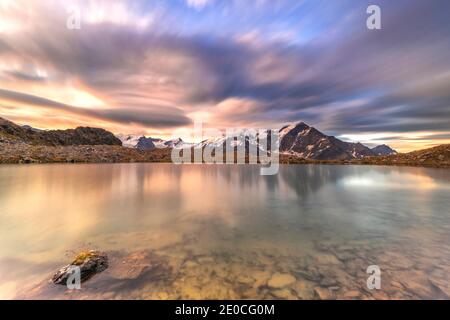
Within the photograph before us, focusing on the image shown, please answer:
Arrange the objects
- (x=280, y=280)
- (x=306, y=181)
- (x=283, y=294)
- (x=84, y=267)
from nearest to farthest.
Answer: (x=283, y=294) < (x=280, y=280) < (x=84, y=267) < (x=306, y=181)

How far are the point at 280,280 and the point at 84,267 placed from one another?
43.9 feet

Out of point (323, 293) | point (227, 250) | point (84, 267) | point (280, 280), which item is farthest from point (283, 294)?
point (84, 267)

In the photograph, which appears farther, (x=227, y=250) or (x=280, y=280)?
(x=227, y=250)

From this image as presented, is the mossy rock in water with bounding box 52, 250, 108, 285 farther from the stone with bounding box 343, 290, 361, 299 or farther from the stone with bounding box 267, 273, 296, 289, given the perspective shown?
the stone with bounding box 343, 290, 361, 299

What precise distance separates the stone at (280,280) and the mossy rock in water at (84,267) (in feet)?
39.5

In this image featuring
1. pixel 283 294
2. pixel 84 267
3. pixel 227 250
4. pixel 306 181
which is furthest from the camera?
pixel 306 181

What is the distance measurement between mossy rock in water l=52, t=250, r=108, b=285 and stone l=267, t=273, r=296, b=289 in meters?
12.0

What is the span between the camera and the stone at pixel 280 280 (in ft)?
45.4

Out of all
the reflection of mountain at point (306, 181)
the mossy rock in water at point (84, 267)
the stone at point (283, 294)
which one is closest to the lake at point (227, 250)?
the stone at point (283, 294)

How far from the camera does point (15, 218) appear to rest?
29.9 metres

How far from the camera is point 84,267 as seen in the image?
14672 millimetres

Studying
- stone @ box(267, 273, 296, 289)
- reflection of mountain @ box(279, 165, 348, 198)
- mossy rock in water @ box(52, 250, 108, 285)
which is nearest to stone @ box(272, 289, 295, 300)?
stone @ box(267, 273, 296, 289)

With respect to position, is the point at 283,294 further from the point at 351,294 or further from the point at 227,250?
the point at 227,250

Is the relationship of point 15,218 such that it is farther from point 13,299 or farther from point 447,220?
point 447,220
